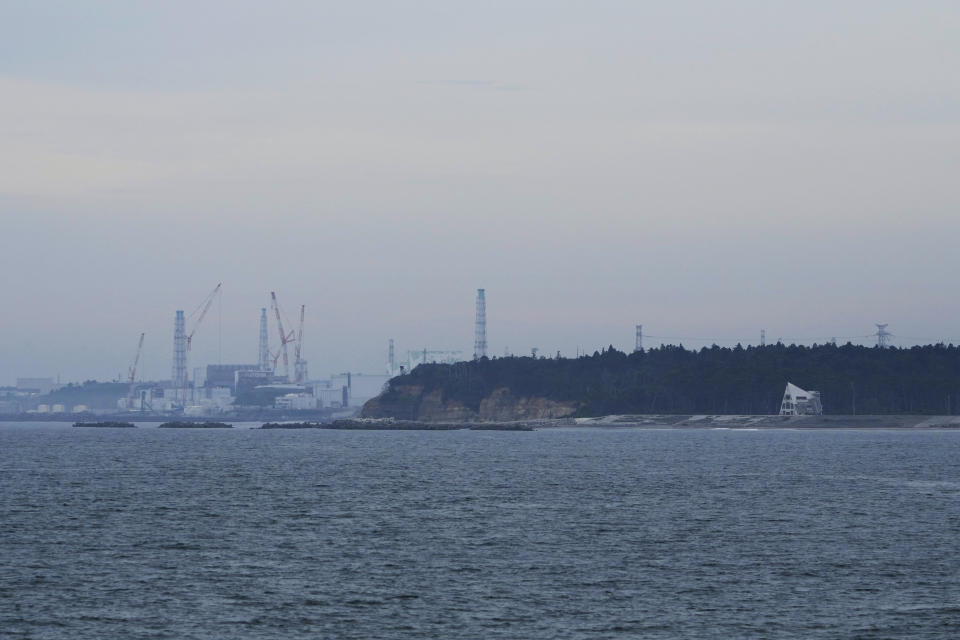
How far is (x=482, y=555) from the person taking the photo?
55.7 meters

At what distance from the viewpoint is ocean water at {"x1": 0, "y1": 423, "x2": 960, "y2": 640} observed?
4097 cm

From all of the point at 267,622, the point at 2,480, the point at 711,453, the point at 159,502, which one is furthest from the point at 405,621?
the point at 711,453

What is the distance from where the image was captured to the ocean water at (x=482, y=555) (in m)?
41.0

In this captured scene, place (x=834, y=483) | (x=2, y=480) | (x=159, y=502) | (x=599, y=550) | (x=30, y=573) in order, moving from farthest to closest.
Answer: (x=2, y=480) → (x=834, y=483) → (x=159, y=502) → (x=599, y=550) → (x=30, y=573)

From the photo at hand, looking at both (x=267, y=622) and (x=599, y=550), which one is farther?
(x=599, y=550)

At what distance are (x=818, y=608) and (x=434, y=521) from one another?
29961 millimetres

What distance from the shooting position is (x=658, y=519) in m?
70.5

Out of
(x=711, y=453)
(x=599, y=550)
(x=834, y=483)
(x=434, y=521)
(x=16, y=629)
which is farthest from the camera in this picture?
(x=711, y=453)

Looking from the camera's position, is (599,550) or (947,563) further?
(599,550)

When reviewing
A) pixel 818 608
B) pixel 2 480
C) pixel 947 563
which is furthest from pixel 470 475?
pixel 818 608

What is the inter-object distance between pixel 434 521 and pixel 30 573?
958 inches

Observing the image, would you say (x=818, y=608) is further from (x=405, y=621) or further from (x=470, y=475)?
(x=470, y=475)

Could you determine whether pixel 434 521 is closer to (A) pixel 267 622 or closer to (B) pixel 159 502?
(B) pixel 159 502

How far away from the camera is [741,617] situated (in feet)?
136
